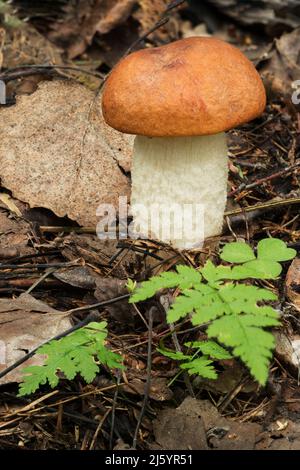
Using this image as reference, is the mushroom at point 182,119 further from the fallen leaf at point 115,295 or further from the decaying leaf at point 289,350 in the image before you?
the decaying leaf at point 289,350

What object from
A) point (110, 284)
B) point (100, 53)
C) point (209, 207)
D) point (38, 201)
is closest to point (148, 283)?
point (110, 284)

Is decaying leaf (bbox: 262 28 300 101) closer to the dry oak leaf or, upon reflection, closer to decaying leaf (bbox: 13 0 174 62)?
decaying leaf (bbox: 13 0 174 62)

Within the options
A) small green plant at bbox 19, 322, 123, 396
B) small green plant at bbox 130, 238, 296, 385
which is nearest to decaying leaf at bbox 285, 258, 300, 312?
small green plant at bbox 130, 238, 296, 385

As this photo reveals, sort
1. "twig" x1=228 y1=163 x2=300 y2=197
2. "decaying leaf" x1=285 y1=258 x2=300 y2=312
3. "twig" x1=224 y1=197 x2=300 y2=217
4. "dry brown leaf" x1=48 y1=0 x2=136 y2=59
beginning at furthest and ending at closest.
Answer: "dry brown leaf" x1=48 y1=0 x2=136 y2=59
"twig" x1=228 y1=163 x2=300 y2=197
"twig" x1=224 y1=197 x2=300 y2=217
"decaying leaf" x1=285 y1=258 x2=300 y2=312

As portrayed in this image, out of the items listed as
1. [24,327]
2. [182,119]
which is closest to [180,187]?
[182,119]

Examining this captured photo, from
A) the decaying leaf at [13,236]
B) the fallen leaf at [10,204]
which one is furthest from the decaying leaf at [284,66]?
the decaying leaf at [13,236]

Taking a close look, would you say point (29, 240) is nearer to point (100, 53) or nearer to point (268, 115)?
point (268, 115)
